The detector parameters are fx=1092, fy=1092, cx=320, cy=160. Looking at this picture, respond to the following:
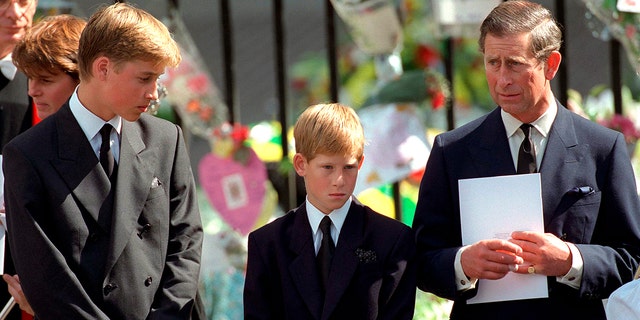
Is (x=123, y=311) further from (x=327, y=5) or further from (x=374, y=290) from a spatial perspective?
(x=327, y=5)

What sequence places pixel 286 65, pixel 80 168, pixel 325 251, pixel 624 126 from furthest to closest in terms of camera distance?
pixel 286 65, pixel 624 126, pixel 325 251, pixel 80 168

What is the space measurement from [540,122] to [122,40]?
1.11 metres

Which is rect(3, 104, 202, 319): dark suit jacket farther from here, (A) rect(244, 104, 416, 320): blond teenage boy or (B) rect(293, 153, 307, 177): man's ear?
(B) rect(293, 153, 307, 177): man's ear

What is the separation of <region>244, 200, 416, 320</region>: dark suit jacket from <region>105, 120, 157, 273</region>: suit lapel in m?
0.33

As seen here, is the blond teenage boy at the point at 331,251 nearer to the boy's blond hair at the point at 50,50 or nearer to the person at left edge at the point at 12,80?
the boy's blond hair at the point at 50,50

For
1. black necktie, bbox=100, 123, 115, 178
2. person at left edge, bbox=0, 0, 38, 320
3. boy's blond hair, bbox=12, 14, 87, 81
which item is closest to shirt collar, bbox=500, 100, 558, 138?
black necktie, bbox=100, 123, 115, 178

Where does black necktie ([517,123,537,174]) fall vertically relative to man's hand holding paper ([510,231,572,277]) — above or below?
above

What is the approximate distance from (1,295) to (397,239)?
4.00 feet

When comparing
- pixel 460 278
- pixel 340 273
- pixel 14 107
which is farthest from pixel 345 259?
pixel 14 107

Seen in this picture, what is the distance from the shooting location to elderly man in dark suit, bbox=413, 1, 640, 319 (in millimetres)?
2750

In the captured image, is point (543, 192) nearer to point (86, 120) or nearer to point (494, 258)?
point (494, 258)

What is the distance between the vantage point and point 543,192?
9.30 feet

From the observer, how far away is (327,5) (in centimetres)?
434

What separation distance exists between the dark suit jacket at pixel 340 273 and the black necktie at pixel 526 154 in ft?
1.16
